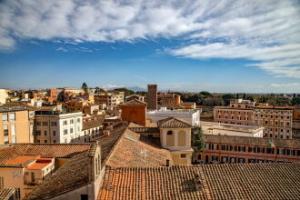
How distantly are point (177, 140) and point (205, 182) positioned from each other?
12.2m

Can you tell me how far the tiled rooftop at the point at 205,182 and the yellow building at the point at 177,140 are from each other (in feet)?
34.4

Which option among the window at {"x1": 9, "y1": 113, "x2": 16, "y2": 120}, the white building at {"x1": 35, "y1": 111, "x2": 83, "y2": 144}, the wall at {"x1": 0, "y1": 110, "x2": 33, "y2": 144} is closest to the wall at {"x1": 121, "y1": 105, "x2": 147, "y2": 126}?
the white building at {"x1": 35, "y1": 111, "x2": 83, "y2": 144}

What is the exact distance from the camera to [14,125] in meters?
37.5

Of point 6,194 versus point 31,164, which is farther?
point 31,164

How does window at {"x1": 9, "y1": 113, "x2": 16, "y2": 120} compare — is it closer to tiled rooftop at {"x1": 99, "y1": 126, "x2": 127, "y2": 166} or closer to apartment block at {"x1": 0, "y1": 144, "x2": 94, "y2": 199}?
apartment block at {"x1": 0, "y1": 144, "x2": 94, "y2": 199}

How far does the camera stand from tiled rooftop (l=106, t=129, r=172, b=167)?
1598 cm

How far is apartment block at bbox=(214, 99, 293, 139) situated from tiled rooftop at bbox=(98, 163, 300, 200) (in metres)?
65.9

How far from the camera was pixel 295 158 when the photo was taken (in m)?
41.5

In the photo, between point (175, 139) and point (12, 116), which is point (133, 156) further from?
point (12, 116)

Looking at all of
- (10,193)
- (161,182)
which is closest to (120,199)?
(161,182)

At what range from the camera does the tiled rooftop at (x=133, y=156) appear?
52.4 ft

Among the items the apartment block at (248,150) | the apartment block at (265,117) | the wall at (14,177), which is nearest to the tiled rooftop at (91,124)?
the apartment block at (248,150)

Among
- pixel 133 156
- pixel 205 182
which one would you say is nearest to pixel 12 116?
pixel 133 156

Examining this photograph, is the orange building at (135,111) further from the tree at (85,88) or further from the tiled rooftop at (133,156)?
the tree at (85,88)
